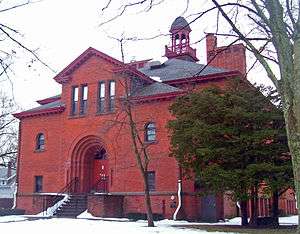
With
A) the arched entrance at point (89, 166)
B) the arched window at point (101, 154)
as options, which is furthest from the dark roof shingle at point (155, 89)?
the arched window at point (101, 154)

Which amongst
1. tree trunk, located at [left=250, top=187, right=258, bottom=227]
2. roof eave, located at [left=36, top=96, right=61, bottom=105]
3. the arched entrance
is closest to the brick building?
the arched entrance

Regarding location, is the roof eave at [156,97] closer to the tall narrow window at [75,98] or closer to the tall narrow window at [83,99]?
the tall narrow window at [83,99]

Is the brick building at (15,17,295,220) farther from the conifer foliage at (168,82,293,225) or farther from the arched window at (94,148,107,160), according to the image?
the conifer foliage at (168,82,293,225)

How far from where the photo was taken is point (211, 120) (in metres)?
22.6

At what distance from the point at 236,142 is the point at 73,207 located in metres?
13.1

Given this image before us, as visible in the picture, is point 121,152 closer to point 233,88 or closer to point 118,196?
point 118,196

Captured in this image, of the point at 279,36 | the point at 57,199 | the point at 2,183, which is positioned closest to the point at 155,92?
the point at 57,199

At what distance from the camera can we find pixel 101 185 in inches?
1288

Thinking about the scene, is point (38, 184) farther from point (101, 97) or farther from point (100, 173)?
point (101, 97)

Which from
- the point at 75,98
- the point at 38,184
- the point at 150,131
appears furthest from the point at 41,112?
the point at 150,131

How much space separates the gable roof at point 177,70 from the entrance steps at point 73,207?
A: 10.6 metres

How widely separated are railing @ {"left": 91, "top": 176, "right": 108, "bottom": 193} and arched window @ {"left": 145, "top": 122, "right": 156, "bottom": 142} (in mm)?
4760

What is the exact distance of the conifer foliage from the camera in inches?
815

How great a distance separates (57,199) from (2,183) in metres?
48.8
